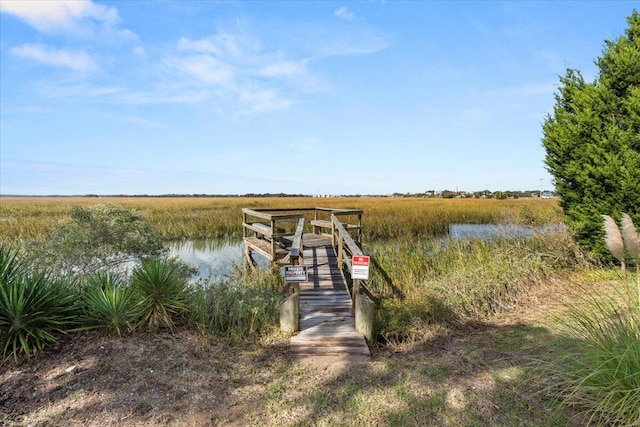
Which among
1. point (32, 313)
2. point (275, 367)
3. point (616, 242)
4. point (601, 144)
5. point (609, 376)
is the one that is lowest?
point (275, 367)

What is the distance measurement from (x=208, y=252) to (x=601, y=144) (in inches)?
582

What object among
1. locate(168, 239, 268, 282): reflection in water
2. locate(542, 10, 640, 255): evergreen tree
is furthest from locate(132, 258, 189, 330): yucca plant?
locate(542, 10, 640, 255): evergreen tree

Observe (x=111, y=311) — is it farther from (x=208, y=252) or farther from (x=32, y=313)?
(x=208, y=252)

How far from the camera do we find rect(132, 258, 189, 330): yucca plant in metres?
4.77

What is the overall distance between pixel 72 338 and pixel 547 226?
12.1 m

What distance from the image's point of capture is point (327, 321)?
5.48 metres

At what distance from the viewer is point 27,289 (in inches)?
171

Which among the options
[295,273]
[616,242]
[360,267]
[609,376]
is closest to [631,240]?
[616,242]

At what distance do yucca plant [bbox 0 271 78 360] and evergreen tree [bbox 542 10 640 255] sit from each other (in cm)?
1125

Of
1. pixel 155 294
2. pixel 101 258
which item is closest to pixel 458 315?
pixel 155 294

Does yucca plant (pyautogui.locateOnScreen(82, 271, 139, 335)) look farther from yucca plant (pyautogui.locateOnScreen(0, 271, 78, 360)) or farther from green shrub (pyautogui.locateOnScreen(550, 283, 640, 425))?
green shrub (pyautogui.locateOnScreen(550, 283, 640, 425))

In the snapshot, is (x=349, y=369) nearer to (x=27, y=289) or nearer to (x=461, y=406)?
(x=461, y=406)

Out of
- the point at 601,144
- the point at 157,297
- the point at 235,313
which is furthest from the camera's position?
the point at 601,144

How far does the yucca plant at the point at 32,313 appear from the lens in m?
4.02
